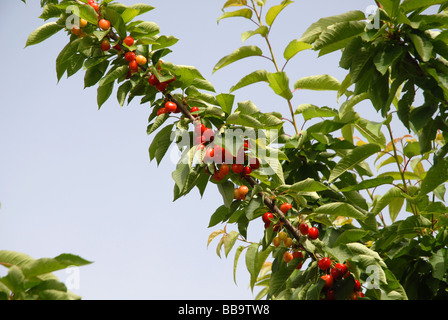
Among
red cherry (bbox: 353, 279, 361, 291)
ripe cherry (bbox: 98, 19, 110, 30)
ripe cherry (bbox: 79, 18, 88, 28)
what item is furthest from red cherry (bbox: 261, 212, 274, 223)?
ripe cherry (bbox: 79, 18, 88, 28)

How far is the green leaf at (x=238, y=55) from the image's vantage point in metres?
2.98

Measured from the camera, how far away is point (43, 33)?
277 cm

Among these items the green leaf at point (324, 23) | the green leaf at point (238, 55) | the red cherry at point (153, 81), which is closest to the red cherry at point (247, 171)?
the red cherry at point (153, 81)

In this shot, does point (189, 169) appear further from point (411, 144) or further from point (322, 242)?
point (411, 144)

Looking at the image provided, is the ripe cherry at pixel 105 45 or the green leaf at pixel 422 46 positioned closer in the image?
the green leaf at pixel 422 46

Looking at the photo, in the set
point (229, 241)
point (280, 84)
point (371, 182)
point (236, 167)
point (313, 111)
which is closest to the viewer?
point (236, 167)

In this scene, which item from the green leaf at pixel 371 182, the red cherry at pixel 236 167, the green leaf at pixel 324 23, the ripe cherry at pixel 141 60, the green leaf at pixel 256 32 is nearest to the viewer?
the red cherry at pixel 236 167

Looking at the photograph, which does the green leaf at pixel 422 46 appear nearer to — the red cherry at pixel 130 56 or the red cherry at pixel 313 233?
the red cherry at pixel 313 233

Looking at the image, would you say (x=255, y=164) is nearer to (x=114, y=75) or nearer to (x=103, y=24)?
(x=114, y=75)

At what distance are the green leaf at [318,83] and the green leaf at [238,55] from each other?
1.06ft

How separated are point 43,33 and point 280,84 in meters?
1.39

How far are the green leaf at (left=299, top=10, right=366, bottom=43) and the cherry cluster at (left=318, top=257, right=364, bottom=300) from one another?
1141 millimetres

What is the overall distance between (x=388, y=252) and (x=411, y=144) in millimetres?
852

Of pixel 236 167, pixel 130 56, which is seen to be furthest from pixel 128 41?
pixel 236 167
